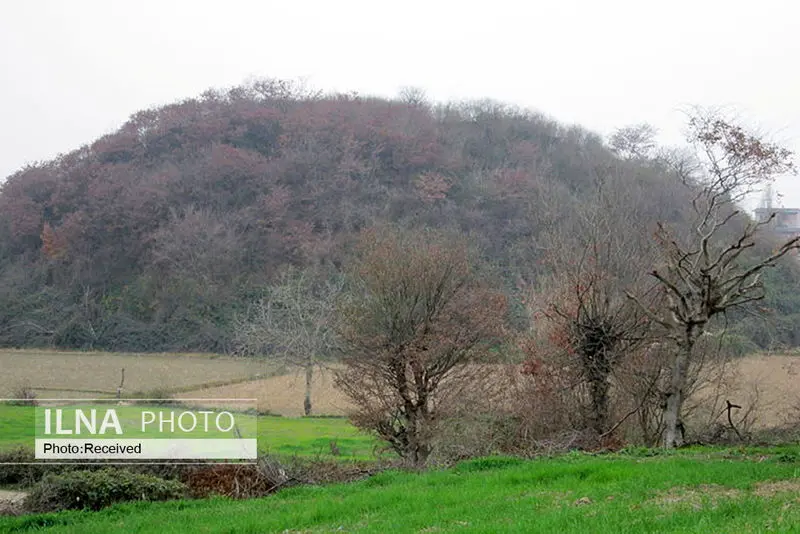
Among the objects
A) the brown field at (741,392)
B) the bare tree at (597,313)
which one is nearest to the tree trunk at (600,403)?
the bare tree at (597,313)

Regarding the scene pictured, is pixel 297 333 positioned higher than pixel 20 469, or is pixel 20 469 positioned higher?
pixel 297 333

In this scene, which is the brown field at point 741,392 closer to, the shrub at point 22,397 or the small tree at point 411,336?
the small tree at point 411,336

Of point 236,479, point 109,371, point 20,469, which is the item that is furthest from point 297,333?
point 236,479

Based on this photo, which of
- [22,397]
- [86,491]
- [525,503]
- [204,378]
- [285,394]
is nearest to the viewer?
[525,503]

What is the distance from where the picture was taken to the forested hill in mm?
59844

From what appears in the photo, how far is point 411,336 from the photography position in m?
16.6

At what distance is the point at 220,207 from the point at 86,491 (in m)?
58.3

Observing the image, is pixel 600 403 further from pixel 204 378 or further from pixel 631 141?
pixel 631 141

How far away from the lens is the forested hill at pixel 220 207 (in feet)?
196

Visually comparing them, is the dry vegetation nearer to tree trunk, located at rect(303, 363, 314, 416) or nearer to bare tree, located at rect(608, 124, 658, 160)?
tree trunk, located at rect(303, 363, 314, 416)

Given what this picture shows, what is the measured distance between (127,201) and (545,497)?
213ft

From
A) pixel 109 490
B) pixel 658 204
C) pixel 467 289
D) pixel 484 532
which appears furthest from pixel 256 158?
pixel 484 532

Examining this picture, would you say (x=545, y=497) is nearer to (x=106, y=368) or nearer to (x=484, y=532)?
(x=484, y=532)

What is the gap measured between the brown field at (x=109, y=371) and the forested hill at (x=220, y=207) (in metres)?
5.35
